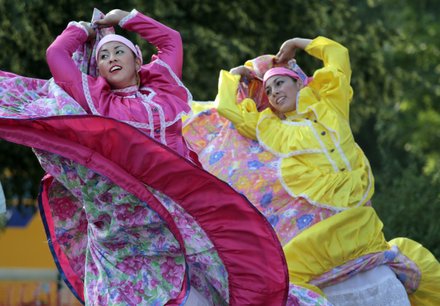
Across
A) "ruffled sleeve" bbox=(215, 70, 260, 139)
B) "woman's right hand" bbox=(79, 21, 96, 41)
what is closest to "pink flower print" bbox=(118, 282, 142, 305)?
"woman's right hand" bbox=(79, 21, 96, 41)

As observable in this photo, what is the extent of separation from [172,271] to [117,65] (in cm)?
100

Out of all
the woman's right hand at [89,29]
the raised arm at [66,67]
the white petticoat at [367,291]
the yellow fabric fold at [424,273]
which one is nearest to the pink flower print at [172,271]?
the raised arm at [66,67]

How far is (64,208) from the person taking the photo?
5.90 m

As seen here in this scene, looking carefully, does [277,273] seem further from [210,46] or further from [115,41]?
[210,46]

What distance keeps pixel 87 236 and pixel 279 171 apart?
1469 millimetres

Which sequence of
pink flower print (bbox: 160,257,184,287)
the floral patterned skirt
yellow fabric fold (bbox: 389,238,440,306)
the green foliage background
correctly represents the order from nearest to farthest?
the floral patterned skirt → pink flower print (bbox: 160,257,184,287) → yellow fabric fold (bbox: 389,238,440,306) → the green foliage background

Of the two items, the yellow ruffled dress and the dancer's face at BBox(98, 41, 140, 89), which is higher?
the dancer's face at BBox(98, 41, 140, 89)

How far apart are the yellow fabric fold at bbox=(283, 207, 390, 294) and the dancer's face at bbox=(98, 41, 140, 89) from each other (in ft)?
4.95

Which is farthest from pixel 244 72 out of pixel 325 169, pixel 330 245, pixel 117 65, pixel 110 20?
pixel 117 65

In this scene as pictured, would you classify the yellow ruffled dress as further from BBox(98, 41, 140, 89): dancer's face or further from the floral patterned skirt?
BBox(98, 41, 140, 89): dancer's face

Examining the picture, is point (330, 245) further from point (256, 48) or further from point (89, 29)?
point (256, 48)

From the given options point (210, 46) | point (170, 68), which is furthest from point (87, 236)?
point (210, 46)

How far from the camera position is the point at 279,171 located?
23.0 ft

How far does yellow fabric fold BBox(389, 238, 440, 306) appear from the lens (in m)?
7.26
